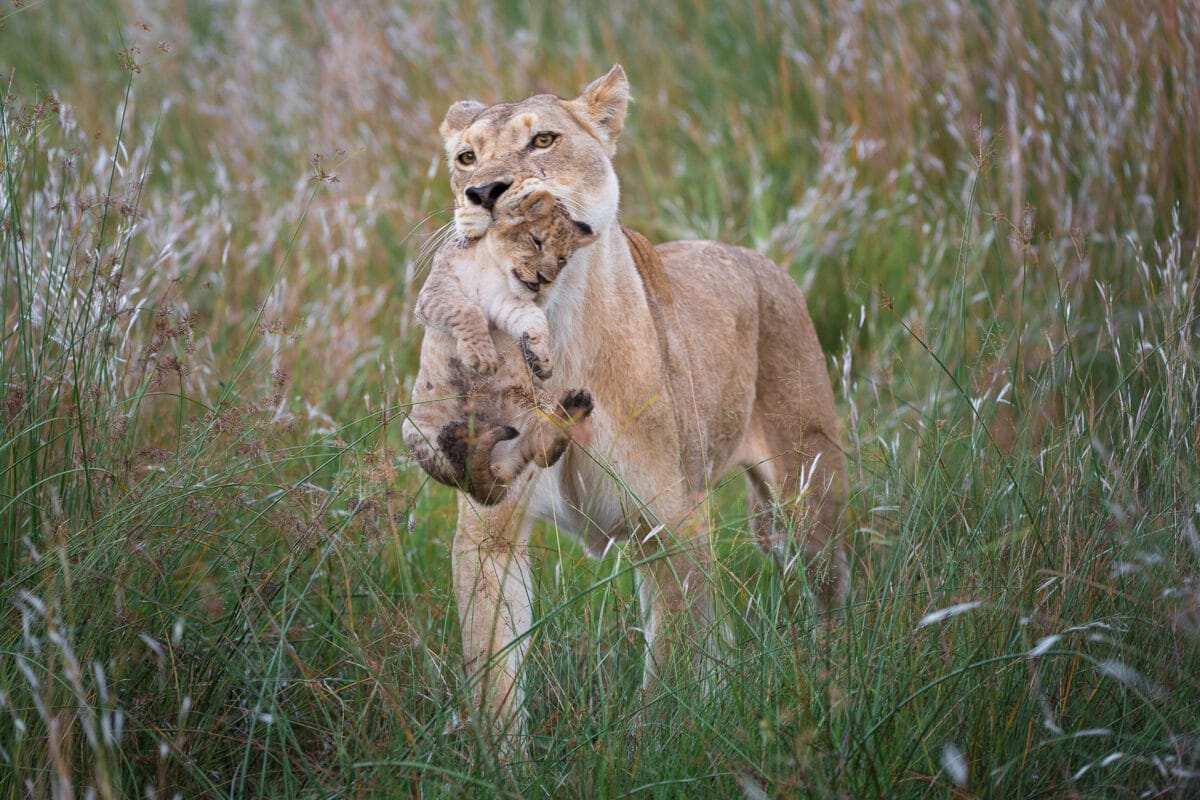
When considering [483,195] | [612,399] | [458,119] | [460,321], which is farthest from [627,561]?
[458,119]

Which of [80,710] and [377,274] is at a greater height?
[80,710]

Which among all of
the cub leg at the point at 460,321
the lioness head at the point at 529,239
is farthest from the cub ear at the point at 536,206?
the cub leg at the point at 460,321

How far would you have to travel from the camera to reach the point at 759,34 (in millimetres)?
7777

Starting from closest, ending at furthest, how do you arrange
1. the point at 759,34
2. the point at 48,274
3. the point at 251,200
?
the point at 48,274 < the point at 251,200 < the point at 759,34

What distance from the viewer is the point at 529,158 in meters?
3.19

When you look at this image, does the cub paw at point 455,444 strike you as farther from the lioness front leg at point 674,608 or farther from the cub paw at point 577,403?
the lioness front leg at point 674,608

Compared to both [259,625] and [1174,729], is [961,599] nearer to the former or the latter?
[1174,729]

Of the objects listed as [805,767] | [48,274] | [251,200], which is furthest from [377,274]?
[805,767]

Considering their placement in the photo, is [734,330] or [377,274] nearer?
[734,330]

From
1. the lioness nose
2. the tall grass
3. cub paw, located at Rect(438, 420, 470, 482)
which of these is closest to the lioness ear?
the tall grass

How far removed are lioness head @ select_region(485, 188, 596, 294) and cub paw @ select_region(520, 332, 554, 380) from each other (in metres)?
0.18

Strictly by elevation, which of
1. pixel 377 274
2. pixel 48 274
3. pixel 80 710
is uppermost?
pixel 48 274

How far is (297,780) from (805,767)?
3.71ft

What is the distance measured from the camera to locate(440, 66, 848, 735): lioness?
120 inches
